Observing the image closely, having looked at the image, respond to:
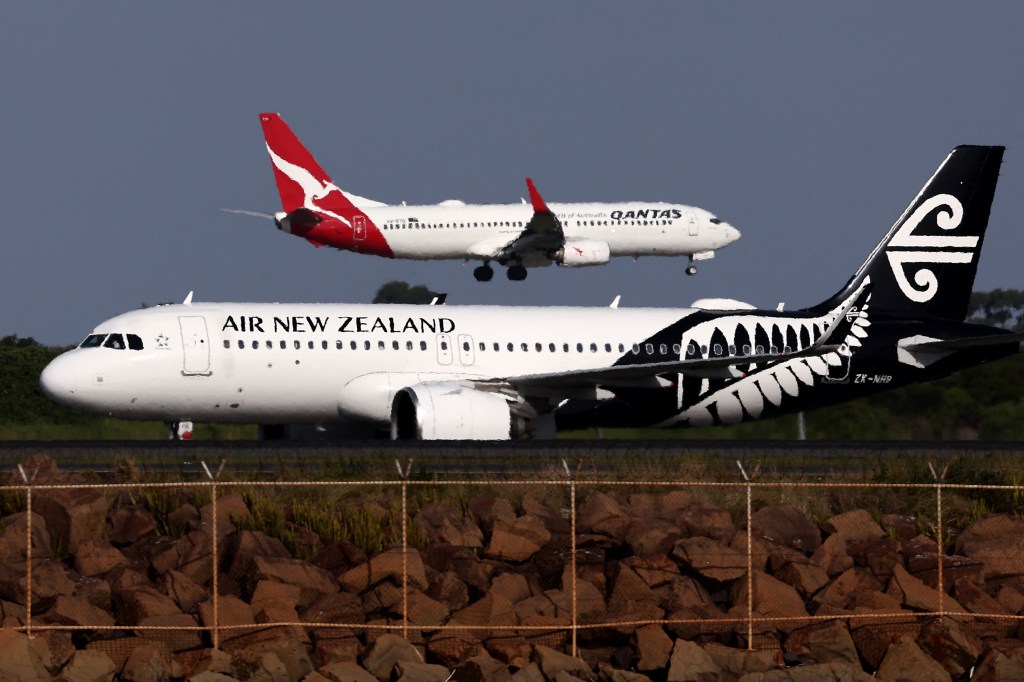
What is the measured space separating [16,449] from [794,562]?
12.4 m

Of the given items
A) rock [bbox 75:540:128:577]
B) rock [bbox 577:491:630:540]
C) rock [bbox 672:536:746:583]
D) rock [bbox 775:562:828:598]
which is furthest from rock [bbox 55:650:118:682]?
rock [bbox 775:562:828:598]

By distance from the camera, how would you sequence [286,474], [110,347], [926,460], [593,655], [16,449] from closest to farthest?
[593,655] < [286,474] < [926,460] < [16,449] < [110,347]

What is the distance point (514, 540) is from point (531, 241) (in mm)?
58405

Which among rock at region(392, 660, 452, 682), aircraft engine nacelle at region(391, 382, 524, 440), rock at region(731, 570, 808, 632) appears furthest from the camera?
aircraft engine nacelle at region(391, 382, 524, 440)

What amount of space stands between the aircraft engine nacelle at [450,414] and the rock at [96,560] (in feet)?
37.6

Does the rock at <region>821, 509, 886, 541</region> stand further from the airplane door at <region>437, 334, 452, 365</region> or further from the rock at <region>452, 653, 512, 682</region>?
the airplane door at <region>437, 334, 452, 365</region>

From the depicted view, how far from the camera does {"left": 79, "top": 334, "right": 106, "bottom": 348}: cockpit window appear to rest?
1215 inches

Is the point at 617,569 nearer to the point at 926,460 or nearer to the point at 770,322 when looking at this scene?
the point at 926,460

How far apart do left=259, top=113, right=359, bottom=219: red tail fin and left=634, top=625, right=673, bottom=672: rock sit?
60962mm

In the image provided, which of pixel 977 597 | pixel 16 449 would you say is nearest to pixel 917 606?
pixel 977 597

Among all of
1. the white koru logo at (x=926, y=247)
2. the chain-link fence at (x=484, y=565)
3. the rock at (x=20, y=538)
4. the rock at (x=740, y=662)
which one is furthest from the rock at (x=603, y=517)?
the white koru logo at (x=926, y=247)

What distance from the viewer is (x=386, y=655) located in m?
16.4

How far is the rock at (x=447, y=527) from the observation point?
18844 mm

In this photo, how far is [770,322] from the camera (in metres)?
34.5
